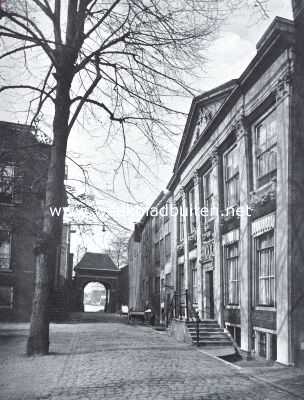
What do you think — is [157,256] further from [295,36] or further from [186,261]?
[295,36]

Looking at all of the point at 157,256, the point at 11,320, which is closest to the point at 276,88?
the point at 11,320

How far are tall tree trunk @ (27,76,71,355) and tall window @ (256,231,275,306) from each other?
5404 mm

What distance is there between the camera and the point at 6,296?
84.0ft

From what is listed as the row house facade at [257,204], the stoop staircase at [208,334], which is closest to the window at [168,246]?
the row house facade at [257,204]

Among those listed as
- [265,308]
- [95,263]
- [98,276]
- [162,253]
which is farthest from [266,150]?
[95,263]

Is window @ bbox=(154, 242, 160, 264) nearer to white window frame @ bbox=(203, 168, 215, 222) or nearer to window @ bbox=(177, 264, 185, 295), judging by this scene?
window @ bbox=(177, 264, 185, 295)

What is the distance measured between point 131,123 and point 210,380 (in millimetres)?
6065

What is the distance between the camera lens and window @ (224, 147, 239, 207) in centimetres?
1525

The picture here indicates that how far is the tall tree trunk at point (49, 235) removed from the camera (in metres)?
10.8

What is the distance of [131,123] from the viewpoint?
1139 centimetres

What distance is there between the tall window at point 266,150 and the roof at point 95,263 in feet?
133

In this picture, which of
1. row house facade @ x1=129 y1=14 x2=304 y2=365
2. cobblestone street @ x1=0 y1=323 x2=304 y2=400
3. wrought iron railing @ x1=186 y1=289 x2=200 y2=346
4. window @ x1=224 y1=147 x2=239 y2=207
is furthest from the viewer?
window @ x1=224 y1=147 x2=239 y2=207

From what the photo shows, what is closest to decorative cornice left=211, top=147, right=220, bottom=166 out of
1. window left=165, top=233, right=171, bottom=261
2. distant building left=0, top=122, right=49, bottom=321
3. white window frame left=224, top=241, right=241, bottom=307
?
white window frame left=224, top=241, right=241, bottom=307

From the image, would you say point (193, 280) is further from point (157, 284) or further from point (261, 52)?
point (261, 52)
